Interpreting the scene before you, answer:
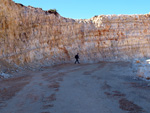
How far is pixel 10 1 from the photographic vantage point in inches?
688

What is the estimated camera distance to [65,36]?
24.7 m

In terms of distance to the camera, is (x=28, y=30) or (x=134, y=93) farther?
(x=28, y=30)

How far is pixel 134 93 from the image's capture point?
253 inches

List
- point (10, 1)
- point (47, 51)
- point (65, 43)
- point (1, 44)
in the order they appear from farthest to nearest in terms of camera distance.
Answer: point (65, 43), point (47, 51), point (10, 1), point (1, 44)

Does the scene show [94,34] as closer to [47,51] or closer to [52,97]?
[47,51]

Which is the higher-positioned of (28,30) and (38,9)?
(38,9)

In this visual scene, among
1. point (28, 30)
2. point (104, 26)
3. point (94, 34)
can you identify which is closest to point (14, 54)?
point (28, 30)

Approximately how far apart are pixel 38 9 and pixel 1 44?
869cm

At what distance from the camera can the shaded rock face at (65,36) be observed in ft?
55.4

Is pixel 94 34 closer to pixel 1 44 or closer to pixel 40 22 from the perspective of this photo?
pixel 40 22

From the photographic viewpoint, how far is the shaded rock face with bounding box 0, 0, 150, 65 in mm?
16891

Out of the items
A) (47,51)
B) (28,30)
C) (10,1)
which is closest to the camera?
(10,1)

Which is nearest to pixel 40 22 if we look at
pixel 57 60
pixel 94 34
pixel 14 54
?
pixel 57 60

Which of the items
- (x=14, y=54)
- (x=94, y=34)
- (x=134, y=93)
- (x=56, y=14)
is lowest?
(x=134, y=93)
